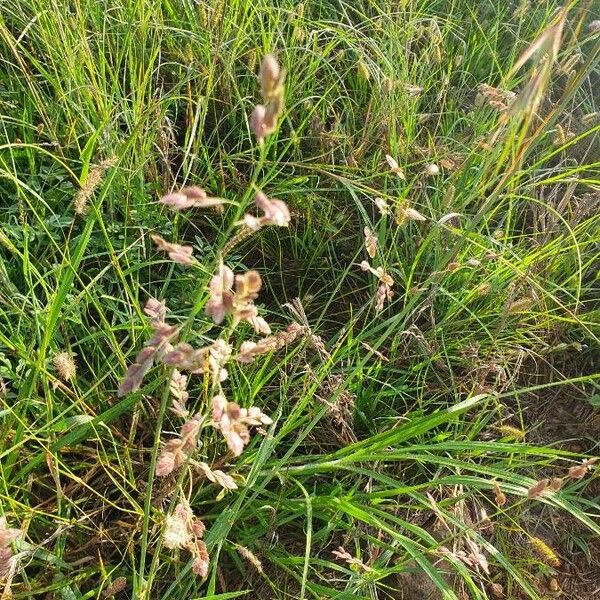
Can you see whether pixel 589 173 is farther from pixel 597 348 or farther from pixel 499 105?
pixel 499 105

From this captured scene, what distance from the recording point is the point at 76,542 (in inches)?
47.8

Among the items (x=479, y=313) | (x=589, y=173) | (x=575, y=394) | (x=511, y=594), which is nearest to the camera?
(x=511, y=594)

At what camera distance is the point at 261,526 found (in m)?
1.27

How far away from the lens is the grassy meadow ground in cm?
118

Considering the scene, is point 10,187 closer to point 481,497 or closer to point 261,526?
point 261,526

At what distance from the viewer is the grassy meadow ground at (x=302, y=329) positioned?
118cm

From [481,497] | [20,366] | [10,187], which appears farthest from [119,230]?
[481,497]

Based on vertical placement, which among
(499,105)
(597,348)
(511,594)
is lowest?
(511,594)

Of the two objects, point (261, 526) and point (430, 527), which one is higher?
point (261, 526)

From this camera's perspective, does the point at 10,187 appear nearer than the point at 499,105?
No

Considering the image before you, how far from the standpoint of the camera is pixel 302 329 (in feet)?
3.81

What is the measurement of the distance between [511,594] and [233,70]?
1415 mm

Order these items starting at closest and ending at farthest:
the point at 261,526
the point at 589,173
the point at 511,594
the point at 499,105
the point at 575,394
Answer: the point at 499,105, the point at 261,526, the point at 511,594, the point at 575,394, the point at 589,173

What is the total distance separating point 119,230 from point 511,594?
1163mm
